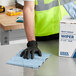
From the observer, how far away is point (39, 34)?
1655 millimetres

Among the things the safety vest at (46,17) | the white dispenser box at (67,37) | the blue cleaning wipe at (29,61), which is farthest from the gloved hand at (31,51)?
the safety vest at (46,17)

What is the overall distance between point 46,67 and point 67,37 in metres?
0.22

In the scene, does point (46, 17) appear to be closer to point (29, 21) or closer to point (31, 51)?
point (29, 21)

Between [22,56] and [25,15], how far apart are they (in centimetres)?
29

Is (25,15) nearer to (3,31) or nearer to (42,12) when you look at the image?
(42,12)

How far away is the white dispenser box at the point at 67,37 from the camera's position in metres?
1.33

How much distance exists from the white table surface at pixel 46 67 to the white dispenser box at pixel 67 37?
0.13 ft

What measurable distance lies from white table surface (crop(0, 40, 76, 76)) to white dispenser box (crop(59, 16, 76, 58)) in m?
0.04

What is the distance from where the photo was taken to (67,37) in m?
1.36

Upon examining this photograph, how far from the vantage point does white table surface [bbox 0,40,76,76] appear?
1188mm

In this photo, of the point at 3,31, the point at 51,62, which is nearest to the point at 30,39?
the point at 51,62

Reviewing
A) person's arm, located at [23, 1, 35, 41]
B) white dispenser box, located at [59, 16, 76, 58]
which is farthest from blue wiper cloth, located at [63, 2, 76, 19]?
person's arm, located at [23, 1, 35, 41]

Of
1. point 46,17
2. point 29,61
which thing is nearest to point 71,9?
point 46,17

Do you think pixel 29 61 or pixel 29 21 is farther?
pixel 29 21
